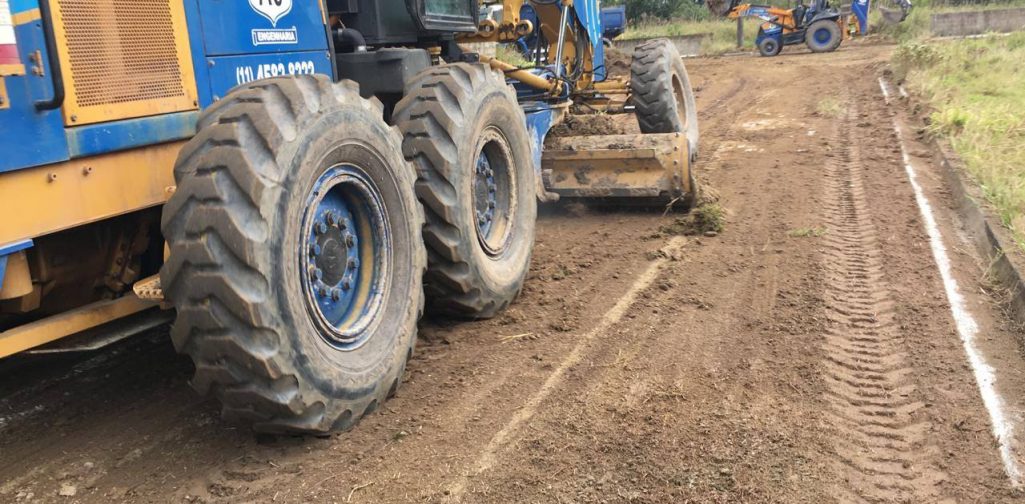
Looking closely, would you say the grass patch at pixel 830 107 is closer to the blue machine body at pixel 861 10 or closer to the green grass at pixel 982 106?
the green grass at pixel 982 106

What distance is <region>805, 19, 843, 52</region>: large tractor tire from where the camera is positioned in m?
26.3

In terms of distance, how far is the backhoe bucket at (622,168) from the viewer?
283 inches

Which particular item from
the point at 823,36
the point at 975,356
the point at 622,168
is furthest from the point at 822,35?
the point at 975,356

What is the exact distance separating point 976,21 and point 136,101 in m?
32.8

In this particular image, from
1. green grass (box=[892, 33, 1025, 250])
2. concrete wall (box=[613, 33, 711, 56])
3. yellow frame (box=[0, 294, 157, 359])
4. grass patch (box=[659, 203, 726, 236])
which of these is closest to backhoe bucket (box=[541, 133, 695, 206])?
grass patch (box=[659, 203, 726, 236])

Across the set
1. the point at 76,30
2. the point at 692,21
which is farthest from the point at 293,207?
the point at 692,21

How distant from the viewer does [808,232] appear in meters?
6.70

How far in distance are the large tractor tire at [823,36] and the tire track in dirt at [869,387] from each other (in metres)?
21.8

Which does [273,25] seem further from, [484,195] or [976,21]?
[976,21]

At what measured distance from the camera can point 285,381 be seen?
10.5 ft

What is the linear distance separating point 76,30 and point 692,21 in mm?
37587

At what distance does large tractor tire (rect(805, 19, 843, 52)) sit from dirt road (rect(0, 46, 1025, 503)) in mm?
21877

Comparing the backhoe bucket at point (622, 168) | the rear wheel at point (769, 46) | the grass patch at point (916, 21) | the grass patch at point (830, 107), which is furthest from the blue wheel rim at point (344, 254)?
the grass patch at point (916, 21)

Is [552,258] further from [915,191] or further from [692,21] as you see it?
[692,21]
